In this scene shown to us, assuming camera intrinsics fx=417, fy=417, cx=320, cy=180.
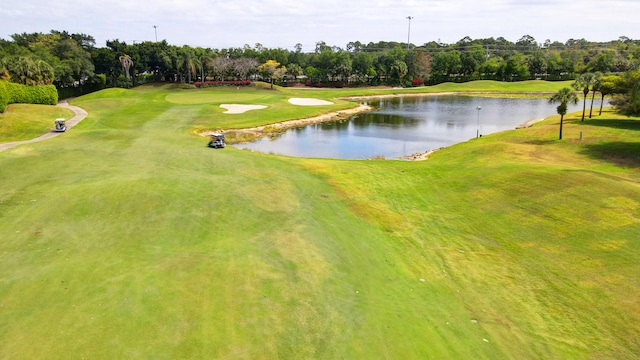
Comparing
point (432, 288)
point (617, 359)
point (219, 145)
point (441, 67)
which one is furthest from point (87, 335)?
point (441, 67)

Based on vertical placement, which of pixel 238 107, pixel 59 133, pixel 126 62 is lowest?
pixel 59 133

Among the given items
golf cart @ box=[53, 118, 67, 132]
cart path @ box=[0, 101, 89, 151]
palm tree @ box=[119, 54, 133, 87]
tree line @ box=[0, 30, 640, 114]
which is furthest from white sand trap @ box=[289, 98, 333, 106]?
golf cart @ box=[53, 118, 67, 132]

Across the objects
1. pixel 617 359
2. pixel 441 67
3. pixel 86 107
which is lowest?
pixel 617 359

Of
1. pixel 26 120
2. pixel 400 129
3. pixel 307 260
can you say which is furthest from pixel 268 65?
pixel 307 260

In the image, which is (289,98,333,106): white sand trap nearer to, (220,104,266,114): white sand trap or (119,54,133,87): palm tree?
(220,104,266,114): white sand trap

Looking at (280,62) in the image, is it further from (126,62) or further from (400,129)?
(400,129)

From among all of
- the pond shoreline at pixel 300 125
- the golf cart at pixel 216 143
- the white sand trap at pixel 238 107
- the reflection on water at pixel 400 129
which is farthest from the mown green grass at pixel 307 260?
the white sand trap at pixel 238 107

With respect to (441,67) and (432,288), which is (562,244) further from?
(441,67)
